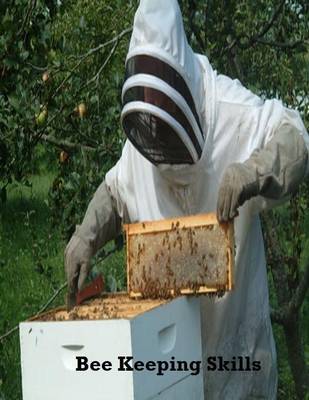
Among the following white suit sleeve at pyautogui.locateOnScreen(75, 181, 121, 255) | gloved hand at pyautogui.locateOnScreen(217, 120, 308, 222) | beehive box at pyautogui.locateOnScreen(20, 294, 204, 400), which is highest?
gloved hand at pyautogui.locateOnScreen(217, 120, 308, 222)

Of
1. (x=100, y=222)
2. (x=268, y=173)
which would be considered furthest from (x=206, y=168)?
(x=100, y=222)

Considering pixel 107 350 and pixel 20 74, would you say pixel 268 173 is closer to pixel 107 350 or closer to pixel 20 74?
pixel 107 350

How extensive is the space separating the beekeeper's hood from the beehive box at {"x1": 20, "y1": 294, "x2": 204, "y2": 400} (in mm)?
509

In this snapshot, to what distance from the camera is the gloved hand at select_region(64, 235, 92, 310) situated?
11.4 ft

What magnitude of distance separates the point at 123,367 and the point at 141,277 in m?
0.60

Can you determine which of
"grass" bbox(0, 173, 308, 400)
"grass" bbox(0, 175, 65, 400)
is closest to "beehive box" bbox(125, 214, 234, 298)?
"grass" bbox(0, 173, 308, 400)

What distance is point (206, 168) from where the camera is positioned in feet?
10.9

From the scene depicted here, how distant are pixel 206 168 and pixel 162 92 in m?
0.30

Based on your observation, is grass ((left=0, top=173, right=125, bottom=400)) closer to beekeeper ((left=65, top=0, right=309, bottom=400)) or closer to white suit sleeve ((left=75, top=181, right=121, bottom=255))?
white suit sleeve ((left=75, top=181, right=121, bottom=255))

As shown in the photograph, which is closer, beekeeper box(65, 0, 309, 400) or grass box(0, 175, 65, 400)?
beekeeper box(65, 0, 309, 400)

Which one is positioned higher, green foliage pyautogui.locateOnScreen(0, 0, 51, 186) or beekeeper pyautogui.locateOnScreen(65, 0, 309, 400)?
green foliage pyautogui.locateOnScreen(0, 0, 51, 186)

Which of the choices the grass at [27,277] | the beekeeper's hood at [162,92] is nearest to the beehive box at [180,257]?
the beekeeper's hood at [162,92]

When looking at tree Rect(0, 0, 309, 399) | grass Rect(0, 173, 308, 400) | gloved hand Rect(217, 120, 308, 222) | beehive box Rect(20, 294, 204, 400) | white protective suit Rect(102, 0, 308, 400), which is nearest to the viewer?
beehive box Rect(20, 294, 204, 400)

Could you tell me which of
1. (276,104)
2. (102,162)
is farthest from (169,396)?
(102,162)
